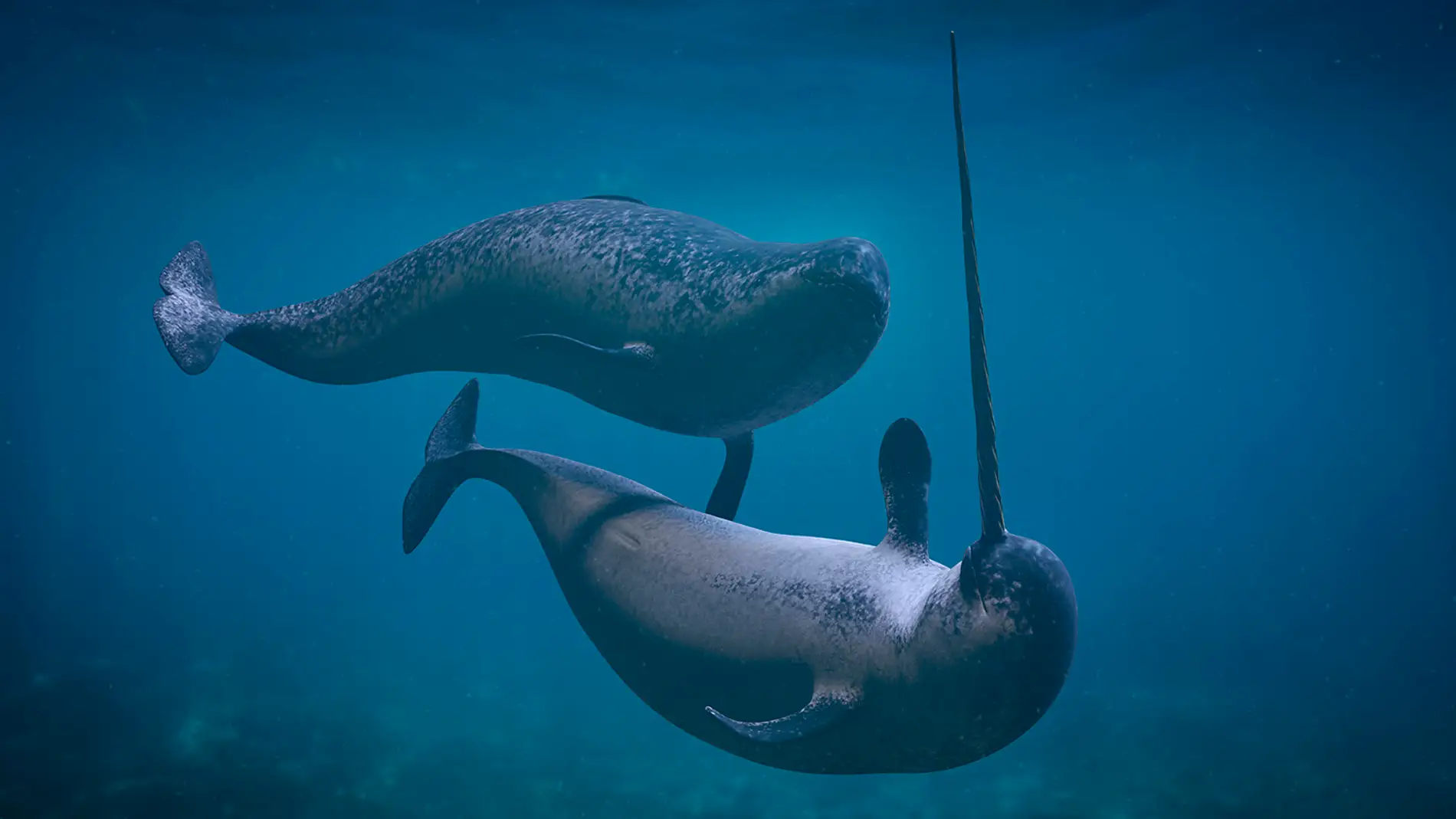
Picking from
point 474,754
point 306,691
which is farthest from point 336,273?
point 474,754

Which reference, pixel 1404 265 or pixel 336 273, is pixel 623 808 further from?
pixel 1404 265

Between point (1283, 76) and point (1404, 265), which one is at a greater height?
point (1404, 265)

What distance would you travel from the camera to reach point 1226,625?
2458 cm

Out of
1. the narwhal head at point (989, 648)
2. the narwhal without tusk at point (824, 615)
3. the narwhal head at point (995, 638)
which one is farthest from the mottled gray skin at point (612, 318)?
the narwhal head at point (989, 648)

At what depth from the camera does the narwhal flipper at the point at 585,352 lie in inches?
140

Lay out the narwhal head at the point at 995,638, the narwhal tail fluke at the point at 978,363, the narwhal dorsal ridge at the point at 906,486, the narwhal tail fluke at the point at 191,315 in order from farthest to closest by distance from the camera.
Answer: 1. the narwhal tail fluke at the point at 191,315
2. the narwhal dorsal ridge at the point at 906,486
3. the narwhal head at the point at 995,638
4. the narwhal tail fluke at the point at 978,363

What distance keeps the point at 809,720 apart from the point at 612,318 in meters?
2.20

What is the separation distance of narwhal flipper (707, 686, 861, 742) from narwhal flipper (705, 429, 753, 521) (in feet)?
4.94

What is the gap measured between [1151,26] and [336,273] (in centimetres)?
5155

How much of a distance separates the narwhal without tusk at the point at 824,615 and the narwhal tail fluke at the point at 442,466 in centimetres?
2

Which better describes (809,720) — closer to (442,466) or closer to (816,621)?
(816,621)

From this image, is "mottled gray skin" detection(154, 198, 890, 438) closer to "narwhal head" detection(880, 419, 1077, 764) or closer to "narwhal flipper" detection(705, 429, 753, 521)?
"narwhal flipper" detection(705, 429, 753, 521)

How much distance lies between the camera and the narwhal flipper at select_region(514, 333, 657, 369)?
11.6 ft

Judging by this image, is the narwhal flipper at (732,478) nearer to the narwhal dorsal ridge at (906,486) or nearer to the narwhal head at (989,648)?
the narwhal dorsal ridge at (906,486)
